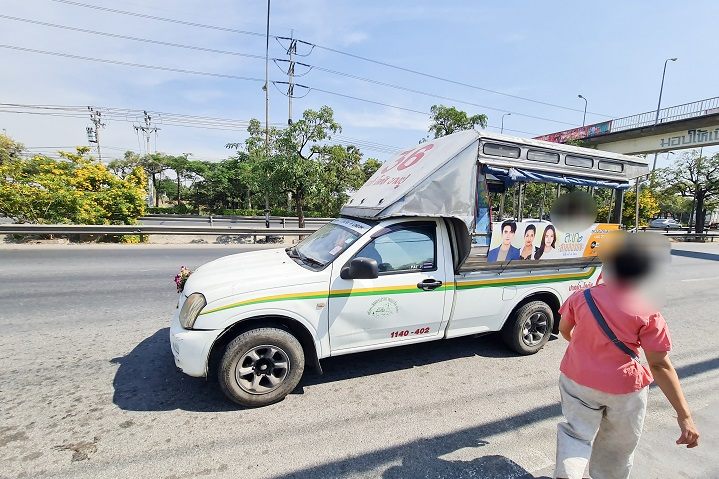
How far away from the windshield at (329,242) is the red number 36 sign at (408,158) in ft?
3.46

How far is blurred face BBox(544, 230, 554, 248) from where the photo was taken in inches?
173

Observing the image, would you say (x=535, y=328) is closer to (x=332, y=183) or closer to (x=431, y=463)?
(x=431, y=463)

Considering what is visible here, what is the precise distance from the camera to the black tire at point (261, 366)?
3045 mm

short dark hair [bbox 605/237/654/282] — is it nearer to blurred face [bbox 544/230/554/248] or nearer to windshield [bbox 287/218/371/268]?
windshield [bbox 287/218/371/268]

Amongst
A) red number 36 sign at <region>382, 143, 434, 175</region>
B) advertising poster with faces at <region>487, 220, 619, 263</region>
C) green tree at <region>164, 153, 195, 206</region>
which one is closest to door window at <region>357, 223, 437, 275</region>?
advertising poster with faces at <region>487, 220, 619, 263</region>

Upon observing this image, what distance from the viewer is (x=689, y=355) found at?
15.1ft

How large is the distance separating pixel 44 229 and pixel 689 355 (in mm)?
16355

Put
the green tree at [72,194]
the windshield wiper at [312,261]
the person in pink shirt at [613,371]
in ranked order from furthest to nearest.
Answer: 1. the green tree at [72,194]
2. the windshield wiper at [312,261]
3. the person in pink shirt at [613,371]

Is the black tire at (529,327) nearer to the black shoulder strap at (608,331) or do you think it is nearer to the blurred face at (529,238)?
the blurred face at (529,238)

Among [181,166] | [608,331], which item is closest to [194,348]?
[608,331]

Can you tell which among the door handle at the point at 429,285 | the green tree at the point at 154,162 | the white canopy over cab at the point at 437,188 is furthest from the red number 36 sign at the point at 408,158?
the green tree at the point at 154,162

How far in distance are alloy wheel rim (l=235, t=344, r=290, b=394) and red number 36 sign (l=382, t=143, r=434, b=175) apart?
2690 millimetres

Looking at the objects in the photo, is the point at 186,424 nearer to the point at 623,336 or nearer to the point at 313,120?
the point at 623,336

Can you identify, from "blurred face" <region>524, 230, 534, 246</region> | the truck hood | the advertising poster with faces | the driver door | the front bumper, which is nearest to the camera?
the front bumper
